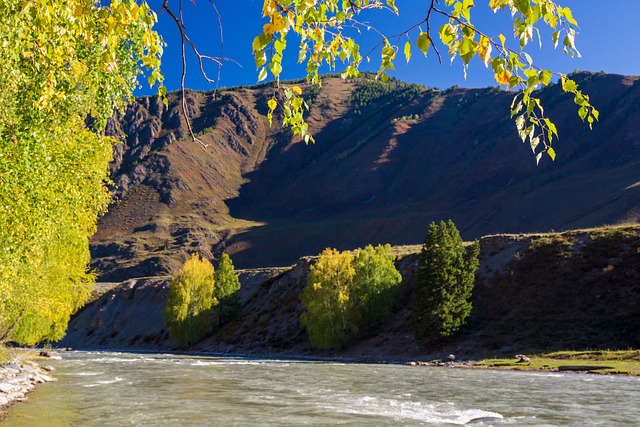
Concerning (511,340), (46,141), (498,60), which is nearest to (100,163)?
(46,141)

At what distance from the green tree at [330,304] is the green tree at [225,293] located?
95.4 ft

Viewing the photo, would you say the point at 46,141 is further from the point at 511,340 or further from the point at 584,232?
the point at 584,232

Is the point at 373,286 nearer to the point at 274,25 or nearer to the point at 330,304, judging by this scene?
the point at 330,304

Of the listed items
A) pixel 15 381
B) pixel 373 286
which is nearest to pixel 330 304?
pixel 373 286

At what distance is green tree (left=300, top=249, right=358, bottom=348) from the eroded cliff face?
2180mm

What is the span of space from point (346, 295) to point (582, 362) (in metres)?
33.0

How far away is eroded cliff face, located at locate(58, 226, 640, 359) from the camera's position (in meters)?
63.1

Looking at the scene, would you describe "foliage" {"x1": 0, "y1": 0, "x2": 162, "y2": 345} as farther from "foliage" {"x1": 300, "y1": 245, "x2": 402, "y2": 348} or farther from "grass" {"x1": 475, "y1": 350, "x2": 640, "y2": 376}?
"foliage" {"x1": 300, "y1": 245, "x2": 402, "y2": 348}

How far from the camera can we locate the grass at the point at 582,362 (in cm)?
4578

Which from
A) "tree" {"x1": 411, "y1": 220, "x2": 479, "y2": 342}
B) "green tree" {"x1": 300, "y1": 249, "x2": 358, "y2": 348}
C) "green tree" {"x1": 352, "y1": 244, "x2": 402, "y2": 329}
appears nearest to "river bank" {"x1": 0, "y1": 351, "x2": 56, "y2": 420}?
"green tree" {"x1": 300, "y1": 249, "x2": 358, "y2": 348}

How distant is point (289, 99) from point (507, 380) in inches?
1554

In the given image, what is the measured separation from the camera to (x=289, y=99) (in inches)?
197

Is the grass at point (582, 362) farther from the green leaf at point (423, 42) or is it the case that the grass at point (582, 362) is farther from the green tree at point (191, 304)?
the green tree at point (191, 304)

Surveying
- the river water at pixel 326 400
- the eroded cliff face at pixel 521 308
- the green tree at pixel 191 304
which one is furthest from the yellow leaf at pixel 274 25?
the green tree at pixel 191 304
